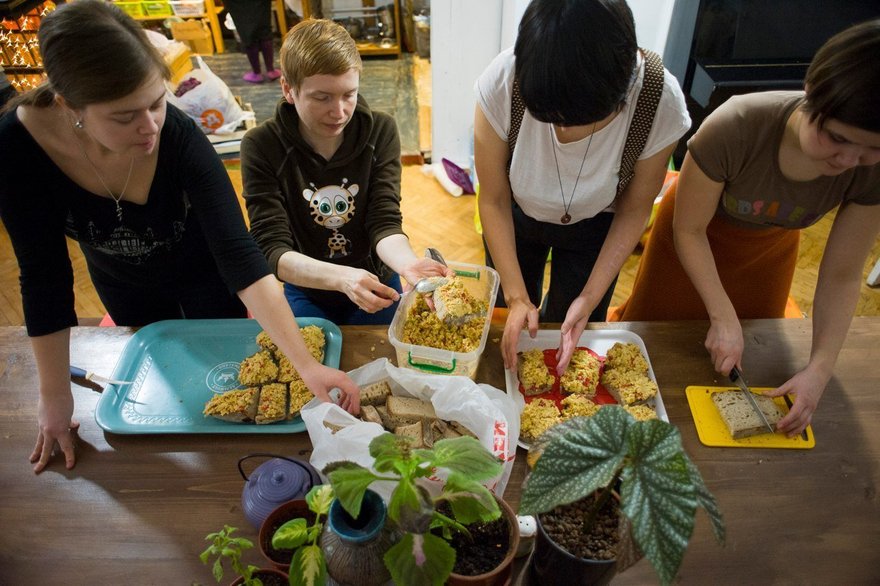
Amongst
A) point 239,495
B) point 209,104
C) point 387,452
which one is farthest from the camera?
point 209,104

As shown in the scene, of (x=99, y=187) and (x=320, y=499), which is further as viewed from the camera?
(x=99, y=187)

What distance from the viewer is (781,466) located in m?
1.15

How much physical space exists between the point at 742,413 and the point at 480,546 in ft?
2.47

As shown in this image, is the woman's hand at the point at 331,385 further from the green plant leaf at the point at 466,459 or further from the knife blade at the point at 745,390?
the knife blade at the point at 745,390

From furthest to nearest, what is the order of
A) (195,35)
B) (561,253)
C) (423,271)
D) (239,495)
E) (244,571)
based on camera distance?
(195,35) → (561,253) → (423,271) → (239,495) → (244,571)

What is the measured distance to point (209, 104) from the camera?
3.53 metres

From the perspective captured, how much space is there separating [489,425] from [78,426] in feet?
3.06

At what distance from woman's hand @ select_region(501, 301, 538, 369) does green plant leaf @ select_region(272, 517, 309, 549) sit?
2.35ft

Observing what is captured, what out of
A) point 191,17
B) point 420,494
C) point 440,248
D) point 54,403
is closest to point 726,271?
point 420,494

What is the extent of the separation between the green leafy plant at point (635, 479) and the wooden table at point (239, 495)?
0.46 m

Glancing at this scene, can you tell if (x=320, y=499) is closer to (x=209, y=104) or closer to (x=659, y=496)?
(x=659, y=496)

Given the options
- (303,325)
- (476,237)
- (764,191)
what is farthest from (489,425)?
(476,237)

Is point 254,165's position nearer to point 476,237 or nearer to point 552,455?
point 552,455

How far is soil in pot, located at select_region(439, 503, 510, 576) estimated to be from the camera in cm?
77
